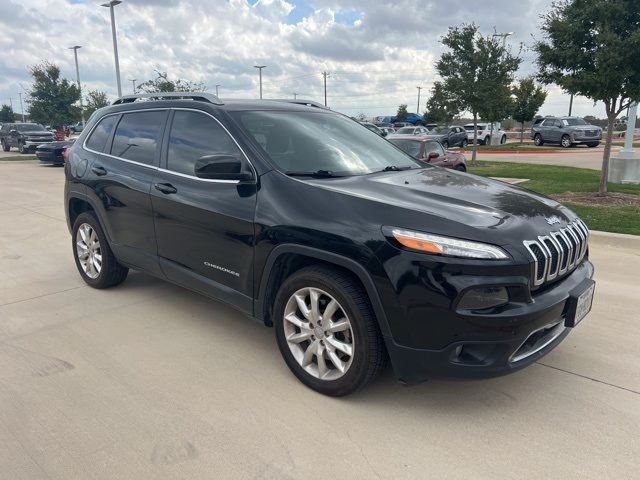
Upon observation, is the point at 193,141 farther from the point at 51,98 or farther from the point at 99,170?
the point at 51,98

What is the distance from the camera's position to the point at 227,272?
11.6 ft

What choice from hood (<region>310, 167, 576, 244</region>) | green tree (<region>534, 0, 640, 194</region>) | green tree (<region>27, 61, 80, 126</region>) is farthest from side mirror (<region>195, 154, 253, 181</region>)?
green tree (<region>27, 61, 80, 126</region>)

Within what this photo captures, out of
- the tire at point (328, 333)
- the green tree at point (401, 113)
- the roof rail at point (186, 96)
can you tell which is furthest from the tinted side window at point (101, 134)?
the green tree at point (401, 113)

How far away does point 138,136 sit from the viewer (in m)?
4.41

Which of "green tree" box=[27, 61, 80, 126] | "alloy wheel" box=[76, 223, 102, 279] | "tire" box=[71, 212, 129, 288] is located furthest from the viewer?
"green tree" box=[27, 61, 80, 126]

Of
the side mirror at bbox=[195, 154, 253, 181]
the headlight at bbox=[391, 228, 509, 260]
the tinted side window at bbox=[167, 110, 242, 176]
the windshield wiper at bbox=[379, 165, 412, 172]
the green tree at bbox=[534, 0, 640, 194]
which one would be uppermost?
the green tree at bbox=[534, 0, 640, 194]

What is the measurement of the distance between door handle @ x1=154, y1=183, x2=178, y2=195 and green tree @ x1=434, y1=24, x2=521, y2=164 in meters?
16.5

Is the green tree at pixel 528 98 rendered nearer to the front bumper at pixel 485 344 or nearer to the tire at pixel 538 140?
the tire at pixel 538 140

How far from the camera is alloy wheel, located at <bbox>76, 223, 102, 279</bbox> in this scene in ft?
16.3

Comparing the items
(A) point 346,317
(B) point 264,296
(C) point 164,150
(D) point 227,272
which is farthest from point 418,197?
(C) point 164,150

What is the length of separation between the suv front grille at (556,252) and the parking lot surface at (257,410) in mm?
811

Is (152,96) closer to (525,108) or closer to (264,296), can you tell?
(264,296)

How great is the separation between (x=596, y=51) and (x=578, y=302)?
7606 mm

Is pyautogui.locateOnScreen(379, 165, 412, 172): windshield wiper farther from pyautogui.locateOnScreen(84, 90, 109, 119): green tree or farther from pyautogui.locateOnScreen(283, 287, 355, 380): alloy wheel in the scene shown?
pyautogui.locateOnScreen(84, 90, 109, 119): green tree
